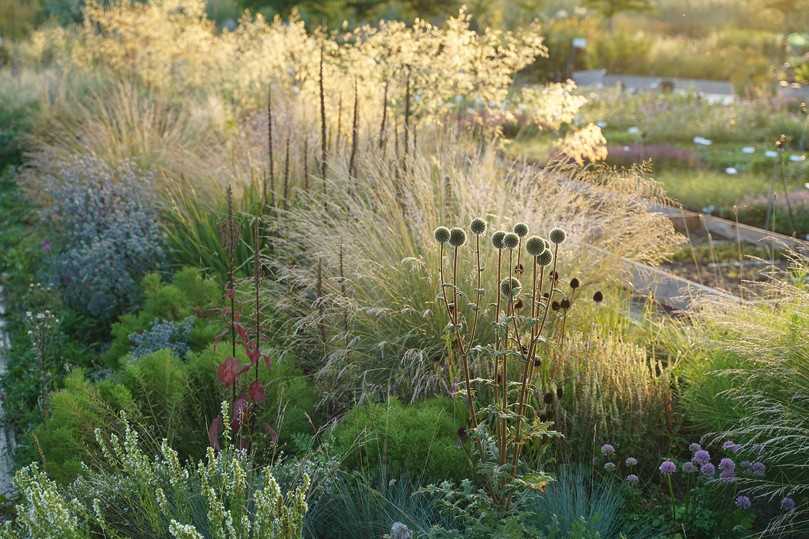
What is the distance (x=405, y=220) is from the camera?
504 centimetres

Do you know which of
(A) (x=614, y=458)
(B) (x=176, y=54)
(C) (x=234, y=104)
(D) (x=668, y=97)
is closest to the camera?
(A) (x=614, y=458)

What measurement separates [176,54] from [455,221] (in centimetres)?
734

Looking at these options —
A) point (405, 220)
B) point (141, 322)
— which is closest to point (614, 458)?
point (405, 220)

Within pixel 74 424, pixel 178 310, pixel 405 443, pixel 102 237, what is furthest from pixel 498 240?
pixel 102 237

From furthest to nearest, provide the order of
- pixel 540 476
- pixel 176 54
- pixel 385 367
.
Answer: pixel 176 54
pixel 385 367
pixel 540 476

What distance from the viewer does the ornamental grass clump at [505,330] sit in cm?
284

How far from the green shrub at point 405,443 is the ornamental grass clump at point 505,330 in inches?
5.4

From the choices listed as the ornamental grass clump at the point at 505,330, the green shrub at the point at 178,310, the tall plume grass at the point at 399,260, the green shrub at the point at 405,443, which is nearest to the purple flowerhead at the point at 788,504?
the ornamental grass clump at the point at 505,330

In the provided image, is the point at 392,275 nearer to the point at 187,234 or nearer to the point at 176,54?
the point at 187,234

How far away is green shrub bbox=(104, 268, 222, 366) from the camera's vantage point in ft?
15.4

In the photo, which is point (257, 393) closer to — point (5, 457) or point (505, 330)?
point (505, 330)

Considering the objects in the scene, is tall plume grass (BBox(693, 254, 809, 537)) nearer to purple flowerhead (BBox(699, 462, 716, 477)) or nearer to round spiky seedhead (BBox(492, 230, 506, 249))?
purple flowerhead (BBox(699, 462, 716, 477))

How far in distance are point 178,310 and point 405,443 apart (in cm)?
202

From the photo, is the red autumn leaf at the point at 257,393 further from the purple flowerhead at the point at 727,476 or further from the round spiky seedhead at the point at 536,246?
the purple flowerhead at the point at 727,476
